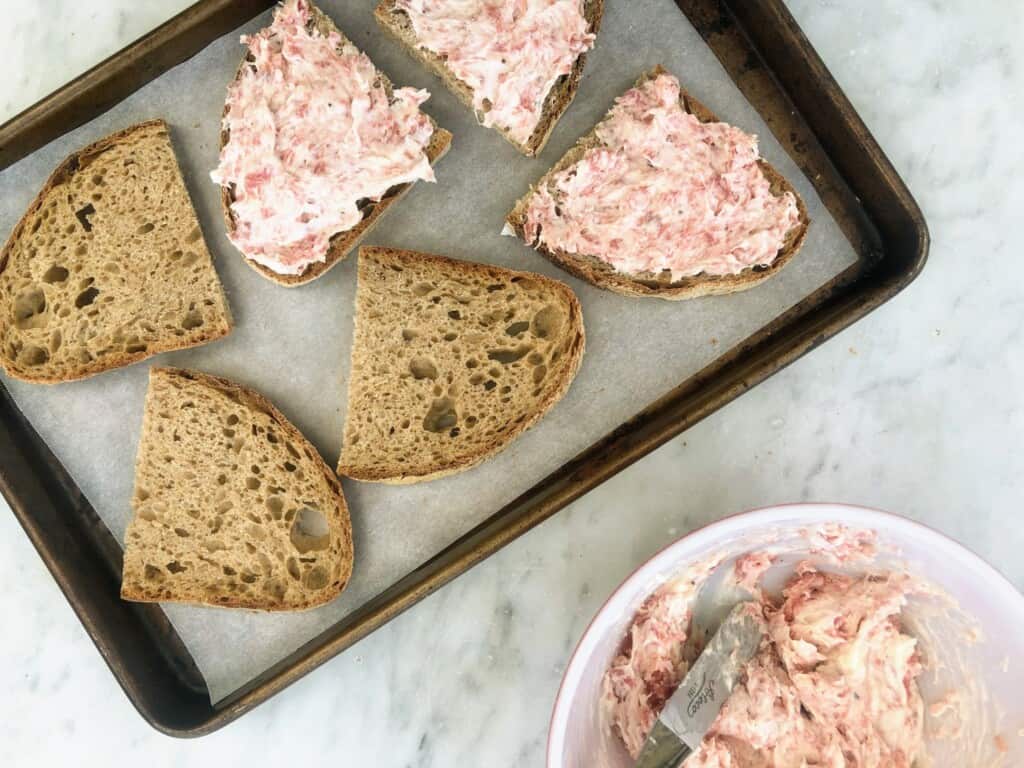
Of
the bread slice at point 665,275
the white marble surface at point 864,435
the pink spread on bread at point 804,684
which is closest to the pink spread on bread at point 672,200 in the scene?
the bread slice at point 665,275

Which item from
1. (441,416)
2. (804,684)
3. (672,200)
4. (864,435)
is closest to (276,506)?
(441,416)

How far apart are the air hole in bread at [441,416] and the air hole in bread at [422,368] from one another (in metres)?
0.07

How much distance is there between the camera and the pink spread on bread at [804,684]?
2307 mm

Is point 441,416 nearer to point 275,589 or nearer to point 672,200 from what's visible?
point 275,589

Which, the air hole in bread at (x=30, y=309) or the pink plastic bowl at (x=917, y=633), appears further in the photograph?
the air hole in bread at (x=30, y=309)

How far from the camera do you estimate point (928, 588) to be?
90.7 inches

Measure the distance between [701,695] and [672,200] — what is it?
1.21 meters

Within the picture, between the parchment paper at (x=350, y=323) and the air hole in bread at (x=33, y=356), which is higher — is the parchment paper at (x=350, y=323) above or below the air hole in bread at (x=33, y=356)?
below

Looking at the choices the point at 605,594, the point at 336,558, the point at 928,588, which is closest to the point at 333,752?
the point at 336,558

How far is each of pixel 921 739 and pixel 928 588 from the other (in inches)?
15.9

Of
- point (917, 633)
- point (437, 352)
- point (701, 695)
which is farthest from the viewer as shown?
point (437, 352)

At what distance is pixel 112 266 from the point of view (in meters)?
2.52

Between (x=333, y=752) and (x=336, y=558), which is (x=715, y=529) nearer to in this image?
(x=336, y=558)

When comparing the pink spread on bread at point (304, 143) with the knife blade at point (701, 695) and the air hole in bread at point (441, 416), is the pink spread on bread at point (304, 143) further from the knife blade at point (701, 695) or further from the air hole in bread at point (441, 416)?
the knife blade at point (701, 695)
